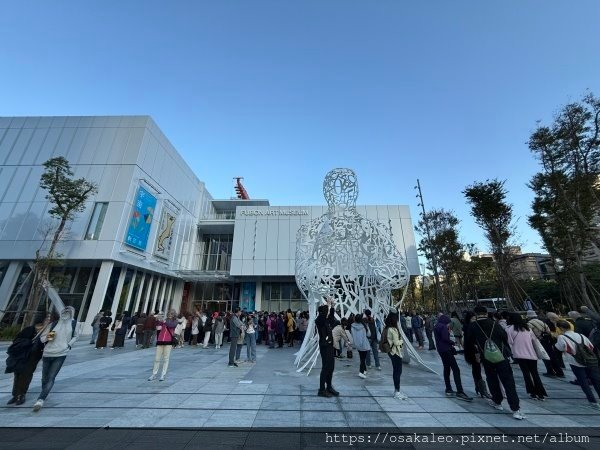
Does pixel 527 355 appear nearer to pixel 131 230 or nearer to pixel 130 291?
pixel 131 230

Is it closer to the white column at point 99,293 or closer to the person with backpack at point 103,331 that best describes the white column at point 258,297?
the white column at point 99,293

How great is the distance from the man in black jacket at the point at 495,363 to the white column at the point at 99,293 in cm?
2117

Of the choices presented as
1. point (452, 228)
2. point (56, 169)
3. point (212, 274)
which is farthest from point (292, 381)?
point (452, 228)

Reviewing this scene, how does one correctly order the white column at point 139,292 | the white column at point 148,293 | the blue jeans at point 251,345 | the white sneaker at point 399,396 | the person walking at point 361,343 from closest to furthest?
the white sneaker at point 399,396 → the person walking at point 361,343 → the blue jeans at point 251,345 → the white column at point 139,292 → the white column at point 148,293

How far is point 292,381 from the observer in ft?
20.9

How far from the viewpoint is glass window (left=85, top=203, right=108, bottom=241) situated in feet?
62.0

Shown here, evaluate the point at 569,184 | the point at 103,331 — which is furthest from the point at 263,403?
the point at 569,184

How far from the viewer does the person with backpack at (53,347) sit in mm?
4586

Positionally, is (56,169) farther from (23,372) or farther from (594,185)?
(594,185)

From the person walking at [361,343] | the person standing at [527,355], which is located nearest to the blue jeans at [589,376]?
the person standing at [527,355]

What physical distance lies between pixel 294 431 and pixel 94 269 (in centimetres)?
2227

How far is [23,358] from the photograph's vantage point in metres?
4.62

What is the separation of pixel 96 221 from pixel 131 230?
224 centimetres

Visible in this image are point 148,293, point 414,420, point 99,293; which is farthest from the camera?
point 148,293
